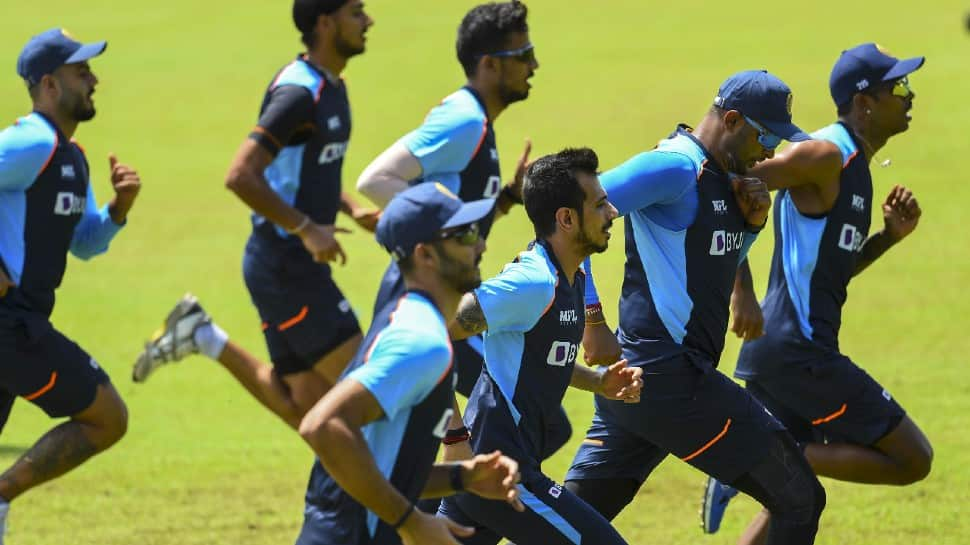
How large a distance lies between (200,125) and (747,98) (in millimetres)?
19402

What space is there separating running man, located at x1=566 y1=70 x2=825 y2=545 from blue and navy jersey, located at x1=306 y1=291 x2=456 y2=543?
208 centimetres

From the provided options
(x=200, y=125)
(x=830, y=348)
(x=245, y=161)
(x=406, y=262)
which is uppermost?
(x=406, y=262)

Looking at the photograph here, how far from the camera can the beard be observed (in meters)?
5.77

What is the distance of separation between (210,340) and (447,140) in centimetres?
179

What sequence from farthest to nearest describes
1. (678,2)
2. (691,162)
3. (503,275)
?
(678,2)
(691,162)
(503,275)

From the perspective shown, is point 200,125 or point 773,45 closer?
point 200,125

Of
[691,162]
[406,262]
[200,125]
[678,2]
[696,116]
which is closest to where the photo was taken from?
[406,262]

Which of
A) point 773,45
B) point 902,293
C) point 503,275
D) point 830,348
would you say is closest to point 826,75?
point 773,45

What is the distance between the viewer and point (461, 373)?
29.8 ft

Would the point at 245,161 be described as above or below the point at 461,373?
above

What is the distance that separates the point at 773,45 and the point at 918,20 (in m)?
3.24

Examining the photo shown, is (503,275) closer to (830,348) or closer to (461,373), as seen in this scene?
(461,373)

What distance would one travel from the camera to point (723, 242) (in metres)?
7.84

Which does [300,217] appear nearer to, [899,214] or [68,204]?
[68,204]
